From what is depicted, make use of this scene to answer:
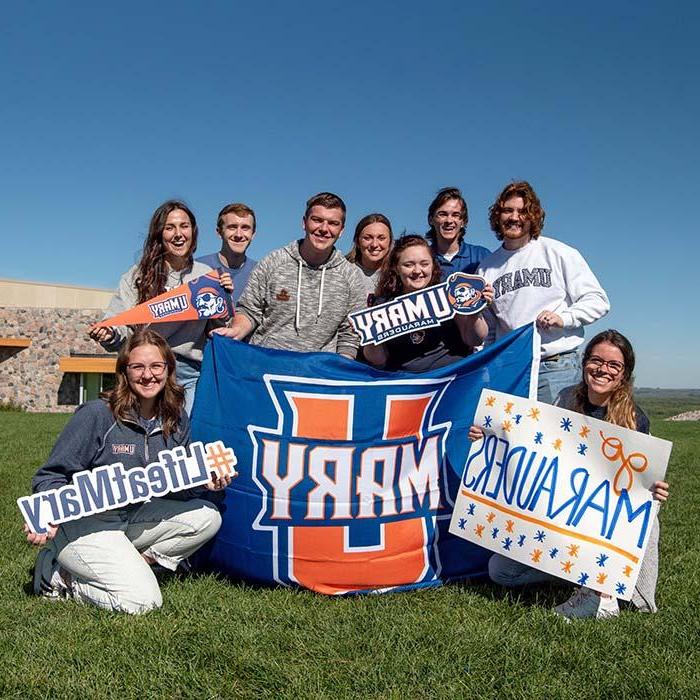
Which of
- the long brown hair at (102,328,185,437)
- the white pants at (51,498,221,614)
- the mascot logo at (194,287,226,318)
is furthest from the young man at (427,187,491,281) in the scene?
the white pants at (51,498,221,614)

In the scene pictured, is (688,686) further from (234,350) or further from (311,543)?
(234,350)

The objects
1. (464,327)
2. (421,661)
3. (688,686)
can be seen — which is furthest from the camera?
(464,327)

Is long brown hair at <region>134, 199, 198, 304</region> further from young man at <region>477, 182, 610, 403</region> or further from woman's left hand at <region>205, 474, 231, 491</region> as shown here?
young man at <region>477, 182, 610, 403</region>

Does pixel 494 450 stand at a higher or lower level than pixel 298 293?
lower

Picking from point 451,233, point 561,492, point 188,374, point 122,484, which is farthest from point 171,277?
point 561,492

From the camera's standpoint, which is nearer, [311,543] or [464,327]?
[311,543]

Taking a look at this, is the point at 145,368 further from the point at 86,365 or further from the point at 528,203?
the point at 86,365

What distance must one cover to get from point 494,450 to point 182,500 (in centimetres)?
183

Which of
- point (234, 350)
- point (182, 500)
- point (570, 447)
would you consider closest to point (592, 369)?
point (570, 447)

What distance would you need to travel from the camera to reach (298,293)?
464 cm

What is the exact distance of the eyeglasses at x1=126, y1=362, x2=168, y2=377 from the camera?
407 centimetres

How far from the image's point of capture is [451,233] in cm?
529

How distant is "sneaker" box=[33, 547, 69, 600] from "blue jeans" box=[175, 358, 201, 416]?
4.10ft

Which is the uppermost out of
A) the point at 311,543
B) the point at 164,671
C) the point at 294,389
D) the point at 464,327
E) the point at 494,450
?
the point at 464,327
